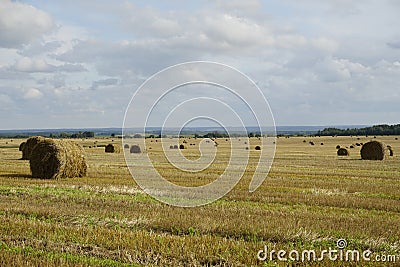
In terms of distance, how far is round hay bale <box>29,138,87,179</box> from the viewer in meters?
19.8

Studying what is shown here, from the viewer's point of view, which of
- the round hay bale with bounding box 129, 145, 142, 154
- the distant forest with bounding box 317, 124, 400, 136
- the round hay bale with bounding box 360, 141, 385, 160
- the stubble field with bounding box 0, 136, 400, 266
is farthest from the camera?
the distant forest with bounding box 317, 124, 400, 136

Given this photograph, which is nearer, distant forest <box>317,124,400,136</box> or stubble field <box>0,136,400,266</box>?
stubble field <box>0,136,400,266</box>

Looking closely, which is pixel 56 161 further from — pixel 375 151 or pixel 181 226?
pixel 375 151

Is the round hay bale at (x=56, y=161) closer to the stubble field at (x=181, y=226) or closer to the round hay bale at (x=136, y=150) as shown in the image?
the stubble field at (x=181, y=226)

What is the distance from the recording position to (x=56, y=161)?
1977 centimetres

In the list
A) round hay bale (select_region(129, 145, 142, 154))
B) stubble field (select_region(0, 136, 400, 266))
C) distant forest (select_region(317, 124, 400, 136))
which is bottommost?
stubble field (select_region(0, 136, 400, 266))

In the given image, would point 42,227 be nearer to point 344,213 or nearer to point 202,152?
point 344,213

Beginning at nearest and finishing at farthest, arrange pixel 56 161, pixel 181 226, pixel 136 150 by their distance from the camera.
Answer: pixel 181 226 < pixel 56 161 < pixel 136 150

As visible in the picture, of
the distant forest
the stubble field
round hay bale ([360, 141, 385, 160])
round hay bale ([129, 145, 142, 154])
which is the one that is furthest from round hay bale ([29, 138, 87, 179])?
the distant forest

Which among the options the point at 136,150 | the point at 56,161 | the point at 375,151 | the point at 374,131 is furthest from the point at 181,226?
the point at 374,131

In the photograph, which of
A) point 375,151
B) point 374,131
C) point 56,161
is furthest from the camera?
point 374,131

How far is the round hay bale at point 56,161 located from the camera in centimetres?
1978

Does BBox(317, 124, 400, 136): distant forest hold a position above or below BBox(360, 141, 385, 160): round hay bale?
above

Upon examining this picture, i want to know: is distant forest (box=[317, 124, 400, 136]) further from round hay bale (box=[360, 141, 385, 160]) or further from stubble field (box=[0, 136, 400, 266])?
stubble field (box=[0, 136, 400, 266])
